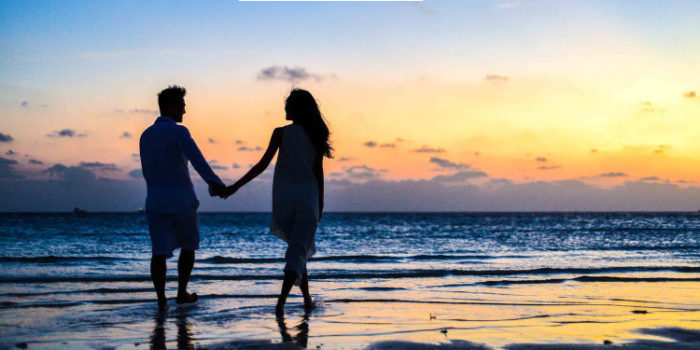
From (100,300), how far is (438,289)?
4.07m

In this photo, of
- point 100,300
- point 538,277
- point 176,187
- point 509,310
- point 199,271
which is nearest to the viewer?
point 176,187

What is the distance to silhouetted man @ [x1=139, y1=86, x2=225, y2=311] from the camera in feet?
18.6

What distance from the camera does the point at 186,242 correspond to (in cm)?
586

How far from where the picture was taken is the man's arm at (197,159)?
5.66m

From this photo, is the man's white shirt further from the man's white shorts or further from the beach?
the beach

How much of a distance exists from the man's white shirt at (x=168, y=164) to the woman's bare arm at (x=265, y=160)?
0.13m

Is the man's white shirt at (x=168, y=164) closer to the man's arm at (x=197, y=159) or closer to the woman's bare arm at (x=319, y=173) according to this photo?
the man's arm at (x=197, y=159)

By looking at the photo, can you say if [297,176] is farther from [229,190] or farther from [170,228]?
[170,228]

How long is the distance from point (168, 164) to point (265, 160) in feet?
2.86

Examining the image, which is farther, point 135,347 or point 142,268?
point 142,268

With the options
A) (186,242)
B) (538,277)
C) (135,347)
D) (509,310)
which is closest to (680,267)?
(538,277)

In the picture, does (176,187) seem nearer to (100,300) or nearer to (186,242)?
(186,242)

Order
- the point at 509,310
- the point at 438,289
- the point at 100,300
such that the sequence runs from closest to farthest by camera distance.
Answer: the point at 509,310 < the point at 100,300 < the point at 438,289

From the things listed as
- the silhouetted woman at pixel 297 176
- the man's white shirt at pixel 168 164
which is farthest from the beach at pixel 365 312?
the man's white shirt at pixel 168 164
